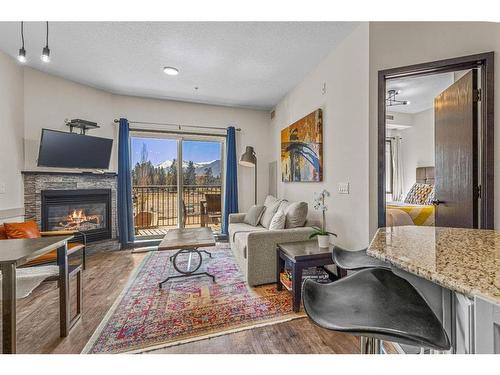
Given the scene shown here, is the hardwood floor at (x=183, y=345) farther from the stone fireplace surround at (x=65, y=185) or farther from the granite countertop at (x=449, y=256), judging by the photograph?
the stone fireplace surround at (x=65, y=185)

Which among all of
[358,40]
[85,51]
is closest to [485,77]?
[358,40]

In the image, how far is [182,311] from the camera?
1.91 meters

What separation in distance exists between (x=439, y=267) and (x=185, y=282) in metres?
2.37

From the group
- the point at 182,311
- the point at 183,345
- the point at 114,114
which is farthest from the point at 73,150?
the point at 183,345

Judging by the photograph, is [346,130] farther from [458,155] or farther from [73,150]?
[73,150]

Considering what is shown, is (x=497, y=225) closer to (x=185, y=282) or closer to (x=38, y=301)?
(x=185, y=282)

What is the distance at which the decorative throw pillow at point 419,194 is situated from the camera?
157 inches

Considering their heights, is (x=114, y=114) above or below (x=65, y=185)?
above

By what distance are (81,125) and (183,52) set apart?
2049mm

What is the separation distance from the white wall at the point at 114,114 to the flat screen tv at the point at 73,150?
263 mm

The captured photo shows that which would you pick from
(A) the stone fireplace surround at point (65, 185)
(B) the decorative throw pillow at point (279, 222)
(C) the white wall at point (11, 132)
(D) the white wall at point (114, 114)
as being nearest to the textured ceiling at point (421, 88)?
(B) the decorative throw pillow at point (279, 222)

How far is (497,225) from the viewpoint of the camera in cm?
158

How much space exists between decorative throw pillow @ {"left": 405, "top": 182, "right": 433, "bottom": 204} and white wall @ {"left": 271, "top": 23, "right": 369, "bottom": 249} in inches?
98.6

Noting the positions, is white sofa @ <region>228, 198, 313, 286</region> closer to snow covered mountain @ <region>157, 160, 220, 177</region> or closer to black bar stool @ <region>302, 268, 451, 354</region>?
black bar stool @ <region>302, 268, 451, 354</region>
